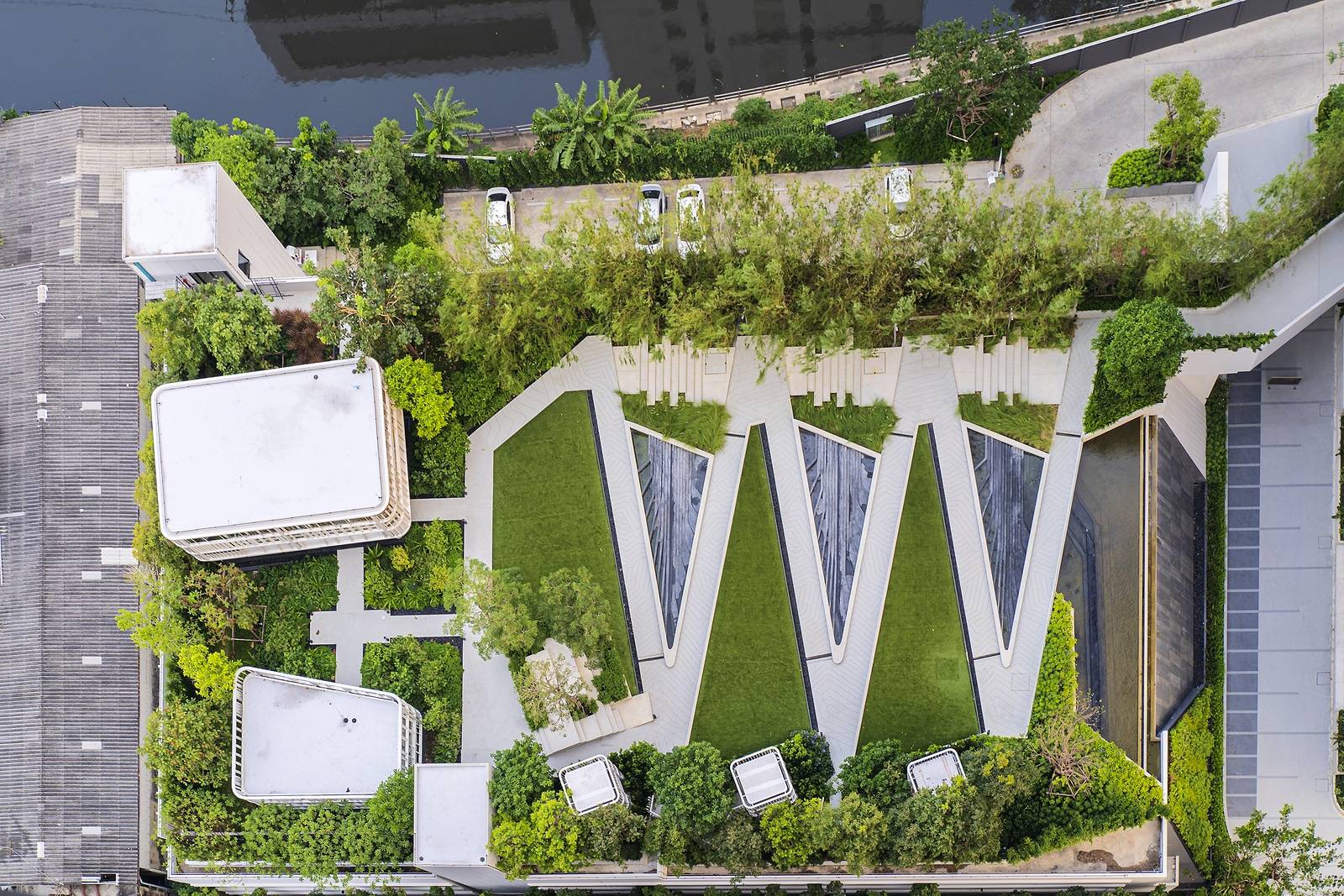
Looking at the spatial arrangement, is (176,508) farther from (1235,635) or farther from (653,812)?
(1235,635)

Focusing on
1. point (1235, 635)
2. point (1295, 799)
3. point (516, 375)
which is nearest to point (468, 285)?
point (516, 375)

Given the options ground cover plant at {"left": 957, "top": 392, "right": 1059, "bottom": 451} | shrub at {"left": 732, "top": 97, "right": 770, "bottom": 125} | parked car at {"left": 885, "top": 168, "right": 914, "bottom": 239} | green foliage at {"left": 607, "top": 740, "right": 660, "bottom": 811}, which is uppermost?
shrub at {"left": 732, "top": 97, "right": 770, "bottom": 125}

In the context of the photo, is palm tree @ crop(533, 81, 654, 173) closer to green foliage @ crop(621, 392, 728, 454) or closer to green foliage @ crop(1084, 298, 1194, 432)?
green foliage @ crop(621, 392, 728, 454)

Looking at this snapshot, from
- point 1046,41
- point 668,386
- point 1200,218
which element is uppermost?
point 1046,41

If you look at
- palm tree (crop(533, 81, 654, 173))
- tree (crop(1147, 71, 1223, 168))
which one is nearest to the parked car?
Result: tree (crop(1147, 71, 1223, 168))

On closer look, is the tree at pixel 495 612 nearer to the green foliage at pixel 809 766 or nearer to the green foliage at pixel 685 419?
the green foliage at pixel 685 419

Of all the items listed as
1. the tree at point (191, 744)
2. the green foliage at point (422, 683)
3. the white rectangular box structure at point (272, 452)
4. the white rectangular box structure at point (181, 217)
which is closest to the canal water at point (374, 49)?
the white rectangular box structure at point (181, 217)

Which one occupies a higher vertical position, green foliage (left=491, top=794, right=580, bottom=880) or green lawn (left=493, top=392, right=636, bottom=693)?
green lawn (left=493, top=392, right=636, bottom=693)
